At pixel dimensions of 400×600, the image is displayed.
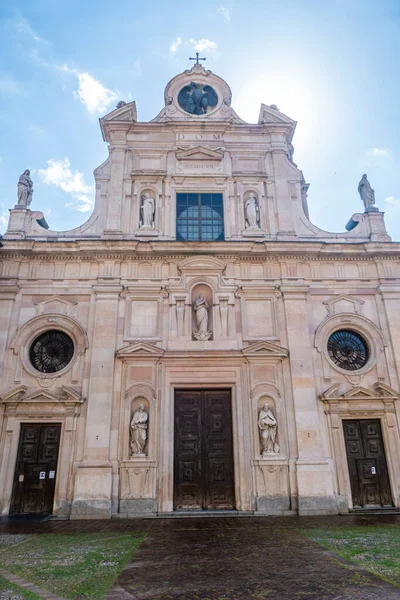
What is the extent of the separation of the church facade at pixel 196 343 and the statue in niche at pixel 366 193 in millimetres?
80

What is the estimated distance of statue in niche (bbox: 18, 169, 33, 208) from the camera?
16875mm

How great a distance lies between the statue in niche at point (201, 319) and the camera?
1488cm

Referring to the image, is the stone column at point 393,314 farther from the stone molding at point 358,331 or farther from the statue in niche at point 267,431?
the statue in niche at point 267,431

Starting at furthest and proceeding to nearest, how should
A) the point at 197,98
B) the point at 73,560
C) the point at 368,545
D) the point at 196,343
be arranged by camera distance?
1. the point at 197,98
2. the point at 196,343
3. the point at 368,545
4. the point at 73,560

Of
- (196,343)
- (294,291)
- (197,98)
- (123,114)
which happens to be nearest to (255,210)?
(294,291)

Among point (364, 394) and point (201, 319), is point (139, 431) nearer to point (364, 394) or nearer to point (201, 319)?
point (201, 319)

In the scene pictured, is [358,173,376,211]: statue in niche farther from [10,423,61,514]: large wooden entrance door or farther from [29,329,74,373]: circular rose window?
[10,423,61,514]: large wooden entrance door

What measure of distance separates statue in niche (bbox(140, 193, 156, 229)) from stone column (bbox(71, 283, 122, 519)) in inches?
115

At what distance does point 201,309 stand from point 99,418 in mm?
5010

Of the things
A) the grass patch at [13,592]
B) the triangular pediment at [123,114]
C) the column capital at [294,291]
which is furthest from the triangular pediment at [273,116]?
the grass patch at [13,592]

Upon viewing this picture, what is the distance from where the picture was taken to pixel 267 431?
13633 mm

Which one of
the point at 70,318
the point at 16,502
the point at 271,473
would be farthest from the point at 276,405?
the point at 16,502

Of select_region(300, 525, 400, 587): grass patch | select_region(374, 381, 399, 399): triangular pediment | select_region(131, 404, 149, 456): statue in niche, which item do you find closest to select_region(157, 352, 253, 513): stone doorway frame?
select_region(131, 404, 149, 456): statue in niche

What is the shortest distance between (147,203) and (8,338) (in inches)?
284
